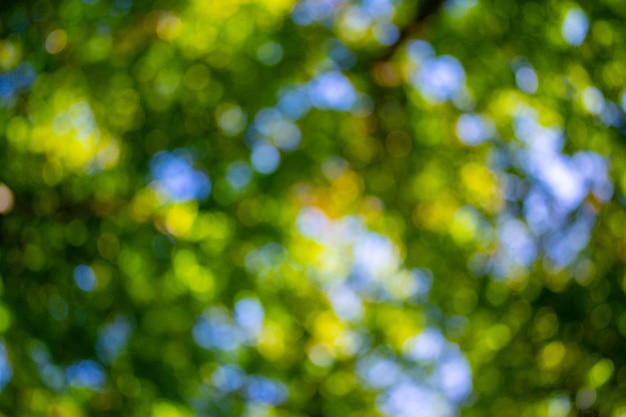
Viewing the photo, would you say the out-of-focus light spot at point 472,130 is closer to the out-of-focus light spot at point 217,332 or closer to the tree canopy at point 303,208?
the tree canopy at point 303,208

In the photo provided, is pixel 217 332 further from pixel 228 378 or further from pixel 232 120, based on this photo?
pixel 232 120

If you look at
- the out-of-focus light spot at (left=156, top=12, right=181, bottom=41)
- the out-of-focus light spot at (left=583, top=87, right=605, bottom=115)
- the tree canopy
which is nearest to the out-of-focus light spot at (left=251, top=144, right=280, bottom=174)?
the tree canopy

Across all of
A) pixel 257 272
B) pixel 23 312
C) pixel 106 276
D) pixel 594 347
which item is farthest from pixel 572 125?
pixel 23 312

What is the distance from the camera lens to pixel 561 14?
7.84 ft

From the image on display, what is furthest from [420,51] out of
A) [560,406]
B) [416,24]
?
[560,406]

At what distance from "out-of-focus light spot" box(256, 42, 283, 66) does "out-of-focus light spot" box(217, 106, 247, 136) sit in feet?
0.66

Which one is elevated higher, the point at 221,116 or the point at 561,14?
Answer: the point at 561,14

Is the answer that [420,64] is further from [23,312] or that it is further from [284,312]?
[23,312]

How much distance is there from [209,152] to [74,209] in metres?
0.51

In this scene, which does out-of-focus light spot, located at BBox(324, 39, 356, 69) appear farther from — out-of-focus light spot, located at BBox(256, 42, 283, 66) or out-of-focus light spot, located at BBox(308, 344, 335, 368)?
out-of-focus light spot, located at BBox(308, 344, 335, 368)

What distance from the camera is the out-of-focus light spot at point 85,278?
219 centimetres

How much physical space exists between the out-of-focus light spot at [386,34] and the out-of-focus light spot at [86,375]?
63.9 inches

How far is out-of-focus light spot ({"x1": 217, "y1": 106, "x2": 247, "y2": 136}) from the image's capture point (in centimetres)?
246

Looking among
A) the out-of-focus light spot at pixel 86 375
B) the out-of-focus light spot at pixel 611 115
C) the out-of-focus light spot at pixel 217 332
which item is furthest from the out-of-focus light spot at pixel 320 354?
the out-of-focus light spot at pixel 611 115
